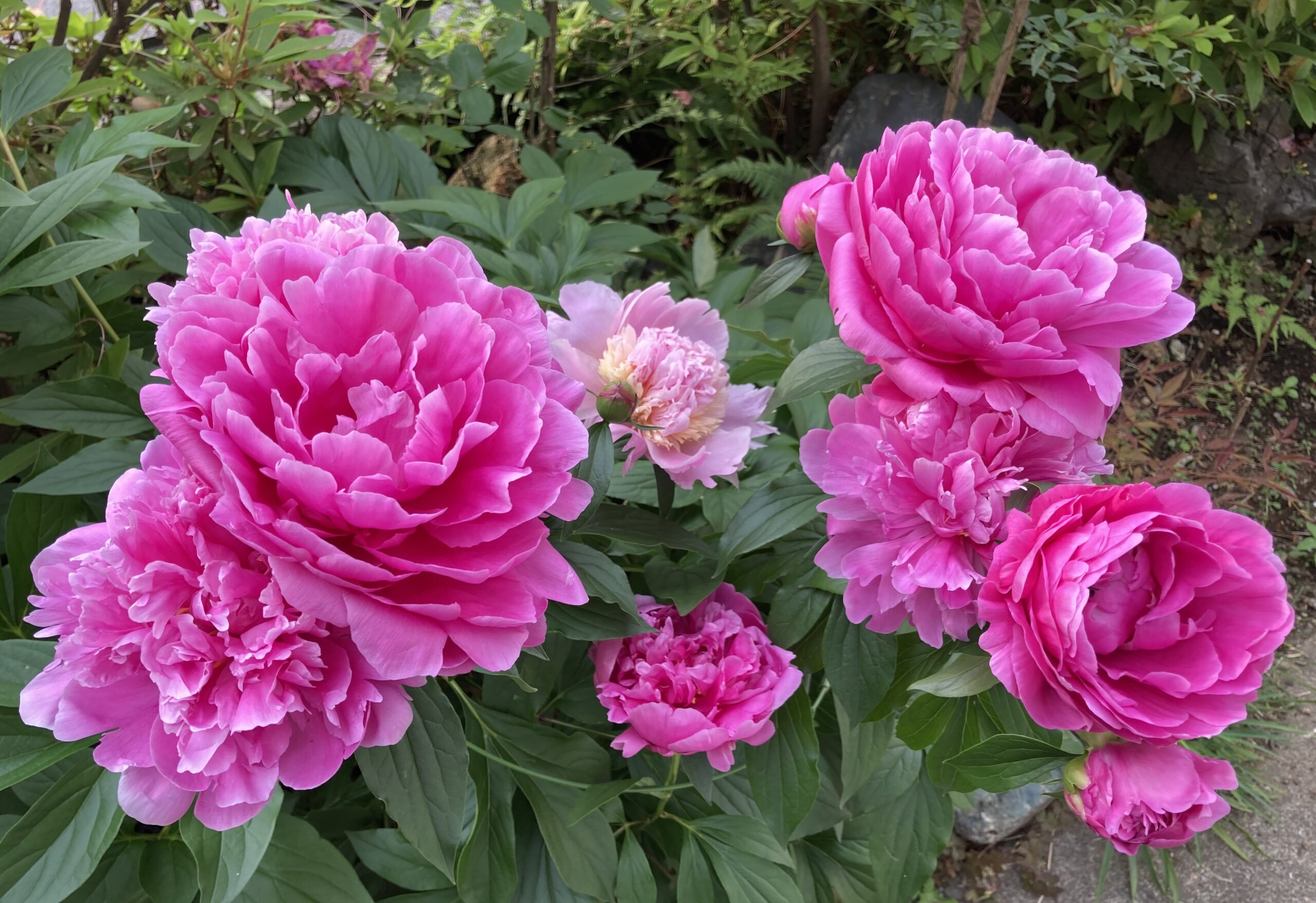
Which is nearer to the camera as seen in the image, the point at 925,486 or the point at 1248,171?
the point at 925,486

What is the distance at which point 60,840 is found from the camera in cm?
57

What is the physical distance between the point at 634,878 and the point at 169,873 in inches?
15.5

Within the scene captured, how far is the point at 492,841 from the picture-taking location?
776 mm

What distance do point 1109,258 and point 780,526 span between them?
0.30 m

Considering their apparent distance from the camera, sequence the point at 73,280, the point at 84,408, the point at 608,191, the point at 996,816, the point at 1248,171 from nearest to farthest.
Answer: the point at 84,408, the point at 73,280, the point at 608,191, the point at 996,816, the point at 1248,171

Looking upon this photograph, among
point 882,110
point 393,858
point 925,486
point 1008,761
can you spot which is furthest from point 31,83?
point 882,110

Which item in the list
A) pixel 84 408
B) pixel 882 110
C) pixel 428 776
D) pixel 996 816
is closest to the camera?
pixel 428 776

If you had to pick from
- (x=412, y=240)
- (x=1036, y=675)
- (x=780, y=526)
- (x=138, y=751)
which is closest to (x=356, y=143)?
(x=412, y=240)

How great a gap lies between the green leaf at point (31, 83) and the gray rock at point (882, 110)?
2.12 m

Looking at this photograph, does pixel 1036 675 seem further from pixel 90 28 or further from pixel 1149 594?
pixel 90 28

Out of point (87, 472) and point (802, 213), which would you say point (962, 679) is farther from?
point (87, 472)

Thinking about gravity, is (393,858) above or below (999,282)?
below

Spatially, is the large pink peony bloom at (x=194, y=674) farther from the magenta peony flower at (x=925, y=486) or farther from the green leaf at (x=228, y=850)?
the magenta peony flower at (x=925, y=486)

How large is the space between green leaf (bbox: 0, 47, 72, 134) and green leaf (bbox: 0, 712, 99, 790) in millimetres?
628
